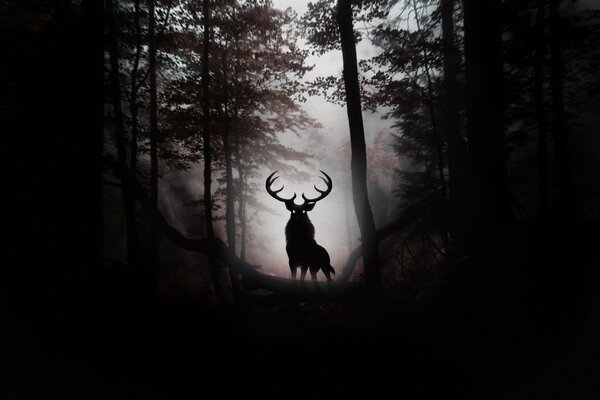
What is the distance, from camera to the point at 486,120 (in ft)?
17.0

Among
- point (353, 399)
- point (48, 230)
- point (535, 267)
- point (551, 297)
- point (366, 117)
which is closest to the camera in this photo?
point (353, 399)

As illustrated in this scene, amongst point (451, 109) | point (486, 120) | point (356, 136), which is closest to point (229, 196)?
point (356, 136)

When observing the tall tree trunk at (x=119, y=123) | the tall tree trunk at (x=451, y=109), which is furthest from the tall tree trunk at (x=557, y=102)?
the tall tree trunk at (x=119, y=123)

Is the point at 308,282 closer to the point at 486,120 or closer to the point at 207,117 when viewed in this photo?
the point at 486,120

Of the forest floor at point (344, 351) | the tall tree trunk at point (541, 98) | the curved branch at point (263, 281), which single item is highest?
the tall tree trunk at point (541, 98)

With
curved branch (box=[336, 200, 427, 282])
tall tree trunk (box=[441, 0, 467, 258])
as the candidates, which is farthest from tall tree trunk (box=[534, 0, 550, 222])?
curved branch (box=[336, 200, 427, 282])

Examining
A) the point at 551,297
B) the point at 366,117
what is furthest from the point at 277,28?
the point at 366,117

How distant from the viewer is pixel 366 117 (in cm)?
4603

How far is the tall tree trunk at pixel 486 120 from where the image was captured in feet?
16.4

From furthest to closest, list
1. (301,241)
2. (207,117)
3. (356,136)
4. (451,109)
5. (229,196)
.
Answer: (229,196), (451,109), (207,117), (356,136), (301,241)

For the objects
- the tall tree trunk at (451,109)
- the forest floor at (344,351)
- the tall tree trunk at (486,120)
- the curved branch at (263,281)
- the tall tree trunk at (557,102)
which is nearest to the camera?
the forest floor at (344,351)

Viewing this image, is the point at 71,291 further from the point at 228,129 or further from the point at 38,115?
the point at 228,129

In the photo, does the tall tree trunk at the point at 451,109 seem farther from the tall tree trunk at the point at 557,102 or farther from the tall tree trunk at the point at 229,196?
the tall tree trunk at the point at 229,196

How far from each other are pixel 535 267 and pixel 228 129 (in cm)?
1127
